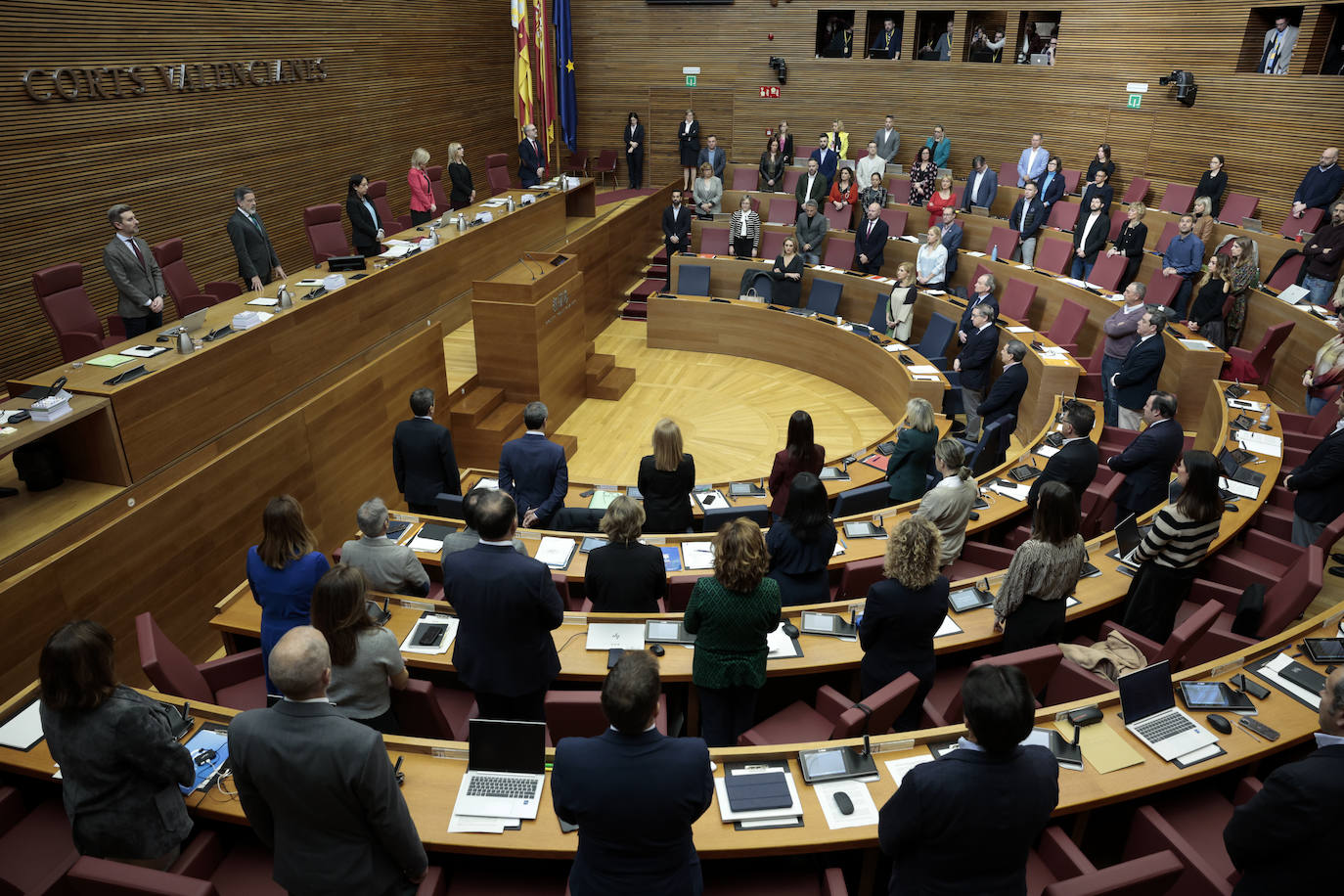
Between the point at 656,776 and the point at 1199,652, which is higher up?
the point at 656,776

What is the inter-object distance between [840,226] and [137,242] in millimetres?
8469

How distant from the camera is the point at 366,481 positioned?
6.41 m

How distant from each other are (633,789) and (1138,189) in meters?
11.6

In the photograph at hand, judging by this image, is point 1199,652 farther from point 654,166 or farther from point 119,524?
point 654,166

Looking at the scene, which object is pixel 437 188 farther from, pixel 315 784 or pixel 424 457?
pixel 315 784

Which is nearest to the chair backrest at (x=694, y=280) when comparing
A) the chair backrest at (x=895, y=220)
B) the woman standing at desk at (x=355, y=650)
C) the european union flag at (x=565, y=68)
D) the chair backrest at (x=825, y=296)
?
the chair backrest at (x=825, y=296)

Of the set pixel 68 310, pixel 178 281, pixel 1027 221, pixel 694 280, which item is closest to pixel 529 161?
pixel 694 280

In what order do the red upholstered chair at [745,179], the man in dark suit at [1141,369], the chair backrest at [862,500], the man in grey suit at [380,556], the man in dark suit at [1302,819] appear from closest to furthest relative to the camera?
the man in dark suit at [1302,819] < the man in grey suit at [380,556] < the chair backrest at [862,500] < the man in dark suit at [1141,369] < the red upholstered chair at [745,179]

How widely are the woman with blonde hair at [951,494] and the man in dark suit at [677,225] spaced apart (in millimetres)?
7898

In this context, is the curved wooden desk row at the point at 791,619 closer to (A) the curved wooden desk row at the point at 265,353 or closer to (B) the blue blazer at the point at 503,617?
(B) the blue blazer at the point at 503,617

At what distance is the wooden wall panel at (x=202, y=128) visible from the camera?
652cm

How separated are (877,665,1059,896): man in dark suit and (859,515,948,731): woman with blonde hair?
3.37ft

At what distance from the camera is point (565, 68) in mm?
14773

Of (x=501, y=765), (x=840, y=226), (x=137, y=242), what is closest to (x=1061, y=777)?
(x=501, y=765)
